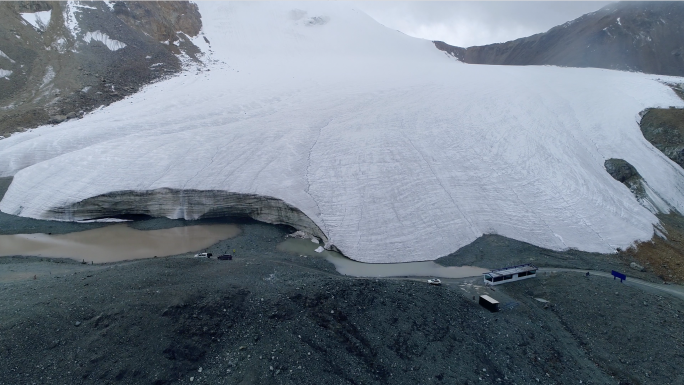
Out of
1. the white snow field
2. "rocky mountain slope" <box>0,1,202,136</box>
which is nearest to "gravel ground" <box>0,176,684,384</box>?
the white snow field

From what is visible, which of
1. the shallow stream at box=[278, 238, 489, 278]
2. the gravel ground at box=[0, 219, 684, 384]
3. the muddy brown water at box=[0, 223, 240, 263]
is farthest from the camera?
the muddy brown water at box=[0, 223, 240, 263]

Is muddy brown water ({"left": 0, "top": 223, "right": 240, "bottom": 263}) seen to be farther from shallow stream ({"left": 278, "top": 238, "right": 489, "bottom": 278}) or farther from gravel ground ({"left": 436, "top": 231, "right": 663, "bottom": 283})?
gravel ground ({"left": 436, "top": 231, "right": 663, "bottom": 283})

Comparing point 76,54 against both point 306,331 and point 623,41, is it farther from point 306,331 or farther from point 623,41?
point 623,41

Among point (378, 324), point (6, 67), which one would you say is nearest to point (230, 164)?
point (378, 324)

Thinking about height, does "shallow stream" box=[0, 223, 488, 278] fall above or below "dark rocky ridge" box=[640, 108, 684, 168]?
below

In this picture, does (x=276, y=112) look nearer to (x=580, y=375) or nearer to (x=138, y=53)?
(x=138, y=53)

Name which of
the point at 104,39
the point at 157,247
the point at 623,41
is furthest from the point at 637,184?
the point at 104,39

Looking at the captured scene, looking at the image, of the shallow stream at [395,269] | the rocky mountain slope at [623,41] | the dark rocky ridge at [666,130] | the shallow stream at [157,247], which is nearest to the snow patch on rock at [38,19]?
the shallow stream at [157,247]

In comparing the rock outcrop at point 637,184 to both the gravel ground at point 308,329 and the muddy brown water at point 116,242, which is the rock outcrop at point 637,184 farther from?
the muddy brown water at point 116,242
